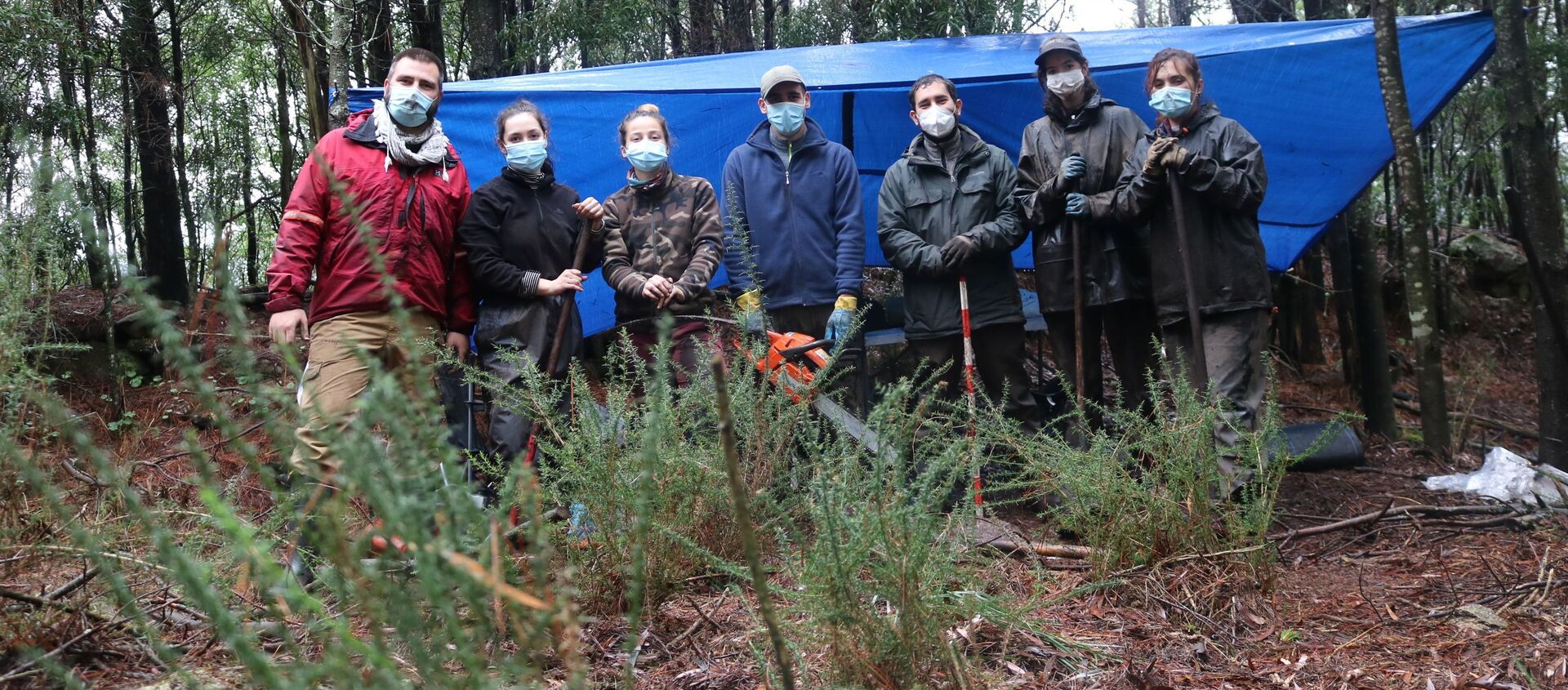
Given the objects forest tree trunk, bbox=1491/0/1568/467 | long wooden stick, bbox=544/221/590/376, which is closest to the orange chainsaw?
long wooden stick, bbox=544/221/590/376

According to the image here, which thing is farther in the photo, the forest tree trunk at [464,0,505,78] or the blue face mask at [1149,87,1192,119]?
the forest tree trunk at [464,0,505,78]

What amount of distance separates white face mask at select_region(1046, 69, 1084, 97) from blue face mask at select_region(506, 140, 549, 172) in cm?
214

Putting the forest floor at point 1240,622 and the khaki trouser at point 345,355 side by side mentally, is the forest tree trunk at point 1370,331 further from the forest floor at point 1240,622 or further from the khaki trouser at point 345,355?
the khaki trouser at point 345,355

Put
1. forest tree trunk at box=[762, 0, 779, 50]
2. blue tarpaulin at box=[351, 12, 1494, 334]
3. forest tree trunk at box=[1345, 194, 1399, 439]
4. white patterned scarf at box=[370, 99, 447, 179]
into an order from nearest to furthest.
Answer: white patterned scarf at box=[370, 99, 447, 179] → blue tarpaulin at box=[351, 12, 1494, 334] → forest tree trunk at box=[1345, 194, 1399, 439] → forest tree trunk at box=[762, 0, 779, 50]

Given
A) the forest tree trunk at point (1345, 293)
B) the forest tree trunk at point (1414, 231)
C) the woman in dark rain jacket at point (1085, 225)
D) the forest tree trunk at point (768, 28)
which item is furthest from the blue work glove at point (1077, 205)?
the forest tree trunk at point (768, 28)

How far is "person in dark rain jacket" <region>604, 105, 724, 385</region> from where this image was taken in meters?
4.09

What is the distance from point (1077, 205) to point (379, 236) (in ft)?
8.71

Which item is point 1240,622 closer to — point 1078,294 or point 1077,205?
point 1078,294

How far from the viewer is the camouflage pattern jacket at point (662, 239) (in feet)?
13.6

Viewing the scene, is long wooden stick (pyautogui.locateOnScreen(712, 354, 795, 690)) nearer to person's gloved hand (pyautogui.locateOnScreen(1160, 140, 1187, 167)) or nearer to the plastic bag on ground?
person's gloved hand (pyautogui.locateOnScreen(1160, 140, 1187, 167))

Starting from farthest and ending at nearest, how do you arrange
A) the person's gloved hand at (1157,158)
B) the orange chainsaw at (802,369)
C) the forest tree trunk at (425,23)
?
the forest tree trunk at (425,23), the person's gloved hand at (1157,158), the orange chainsaw at (802,369)

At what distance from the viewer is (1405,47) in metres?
4.91

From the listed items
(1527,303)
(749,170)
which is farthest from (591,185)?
(1527,303)

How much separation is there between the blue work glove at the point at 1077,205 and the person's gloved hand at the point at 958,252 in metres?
0.43
